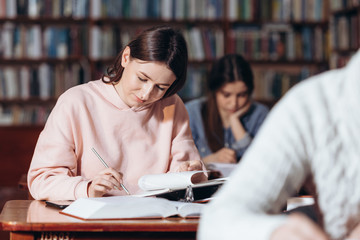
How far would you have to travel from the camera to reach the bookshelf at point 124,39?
4.67 meters

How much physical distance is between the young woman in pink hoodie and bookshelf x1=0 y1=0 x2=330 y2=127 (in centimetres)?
283

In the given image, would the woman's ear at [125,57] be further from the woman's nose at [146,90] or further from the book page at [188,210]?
the book page at [188,210]

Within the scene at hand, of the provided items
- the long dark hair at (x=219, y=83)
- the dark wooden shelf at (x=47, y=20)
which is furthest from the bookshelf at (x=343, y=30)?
the dark wooden shelf at (x=47, y=20)

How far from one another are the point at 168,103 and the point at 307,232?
1326 mm

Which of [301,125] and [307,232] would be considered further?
[301,125]

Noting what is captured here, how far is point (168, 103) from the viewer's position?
198 cm

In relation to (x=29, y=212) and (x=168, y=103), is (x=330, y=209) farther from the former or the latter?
(x=168, y=103)

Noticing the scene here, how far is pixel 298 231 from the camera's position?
69 cm

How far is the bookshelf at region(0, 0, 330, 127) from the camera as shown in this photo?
4.67 metres

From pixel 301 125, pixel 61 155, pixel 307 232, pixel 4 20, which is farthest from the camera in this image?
pixel 4 20

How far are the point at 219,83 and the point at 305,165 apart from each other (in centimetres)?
229

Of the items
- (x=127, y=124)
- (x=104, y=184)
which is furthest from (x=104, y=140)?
(x=104, y=184)

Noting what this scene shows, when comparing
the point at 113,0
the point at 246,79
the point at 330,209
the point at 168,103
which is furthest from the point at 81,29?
the point at 330,209

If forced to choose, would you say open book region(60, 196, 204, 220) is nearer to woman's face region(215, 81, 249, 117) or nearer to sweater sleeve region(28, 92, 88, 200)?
sweater sleeve region(28, 92, 88, 200)
